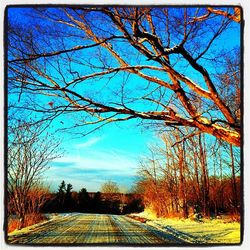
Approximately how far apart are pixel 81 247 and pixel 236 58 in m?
2.88

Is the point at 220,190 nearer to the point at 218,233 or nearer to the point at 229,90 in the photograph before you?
the point at 218,233

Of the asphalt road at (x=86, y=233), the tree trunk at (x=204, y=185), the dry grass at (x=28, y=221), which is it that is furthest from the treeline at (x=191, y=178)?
the dry grass at (x=28, y=221)

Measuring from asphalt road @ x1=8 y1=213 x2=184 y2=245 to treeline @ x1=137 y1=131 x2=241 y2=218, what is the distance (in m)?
0.50

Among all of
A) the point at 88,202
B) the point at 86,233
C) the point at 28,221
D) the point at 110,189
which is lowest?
the point at 86,233

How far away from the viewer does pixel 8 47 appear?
5457 millimetres

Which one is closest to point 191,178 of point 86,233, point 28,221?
point 86,233

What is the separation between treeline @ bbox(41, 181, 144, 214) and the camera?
564 centimetres

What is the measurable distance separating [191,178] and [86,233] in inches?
59.4

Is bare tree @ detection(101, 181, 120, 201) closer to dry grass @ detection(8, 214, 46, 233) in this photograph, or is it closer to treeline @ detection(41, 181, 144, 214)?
treeline @ detection(41, 181, 144, 214)

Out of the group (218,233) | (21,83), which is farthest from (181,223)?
(21,83)

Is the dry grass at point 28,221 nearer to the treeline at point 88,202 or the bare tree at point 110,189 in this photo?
the treeline at point 88,202

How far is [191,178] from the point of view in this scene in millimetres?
5930

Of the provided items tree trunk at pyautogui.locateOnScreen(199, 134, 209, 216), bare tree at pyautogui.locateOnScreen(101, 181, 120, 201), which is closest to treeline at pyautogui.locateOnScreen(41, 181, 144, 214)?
bare tree at pyautogui.locateOnScreen(101, 181, 120, 201)

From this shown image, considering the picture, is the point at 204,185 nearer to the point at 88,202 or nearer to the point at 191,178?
the point at 191,178
